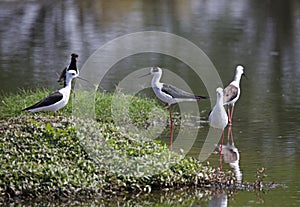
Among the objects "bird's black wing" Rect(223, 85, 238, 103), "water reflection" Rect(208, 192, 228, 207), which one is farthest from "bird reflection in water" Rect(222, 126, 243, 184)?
"bird's black wing" Rect(223, 85, 238, 103)

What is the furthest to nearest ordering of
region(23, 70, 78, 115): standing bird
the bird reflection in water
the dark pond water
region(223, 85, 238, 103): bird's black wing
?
region(223, 85, 238, 103): bird's black wing → region(23, 70, 78, 115): standing bird → the dark pond water → the bird reflection in water

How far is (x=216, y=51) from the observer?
1970 centimetres

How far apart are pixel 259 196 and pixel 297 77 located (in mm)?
8727

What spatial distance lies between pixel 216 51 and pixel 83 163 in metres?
11.7

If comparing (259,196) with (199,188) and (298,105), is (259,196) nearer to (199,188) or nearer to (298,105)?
(199,188)

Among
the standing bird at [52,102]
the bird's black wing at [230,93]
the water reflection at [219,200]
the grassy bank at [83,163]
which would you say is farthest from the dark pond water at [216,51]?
the standing bird at [52,102]

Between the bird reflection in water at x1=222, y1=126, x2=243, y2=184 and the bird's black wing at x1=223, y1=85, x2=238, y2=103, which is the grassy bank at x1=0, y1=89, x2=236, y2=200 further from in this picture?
the bird's black wing at x1=223, y1=85, x2=238, y2=103

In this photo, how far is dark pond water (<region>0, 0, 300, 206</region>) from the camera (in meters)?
10.1

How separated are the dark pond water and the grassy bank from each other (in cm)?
32

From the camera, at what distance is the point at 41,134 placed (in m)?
8.65

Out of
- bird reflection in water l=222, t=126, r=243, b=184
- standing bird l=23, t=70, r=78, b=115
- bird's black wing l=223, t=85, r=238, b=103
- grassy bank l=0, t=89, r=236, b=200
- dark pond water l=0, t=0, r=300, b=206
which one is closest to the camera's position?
grassy bank l=0, t=89, r=236, b=200

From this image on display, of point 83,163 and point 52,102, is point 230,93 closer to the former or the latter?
point 52,102

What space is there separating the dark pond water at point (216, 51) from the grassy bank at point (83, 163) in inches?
12.6

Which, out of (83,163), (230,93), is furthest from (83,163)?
(230,93)
